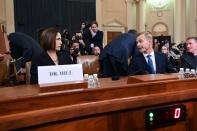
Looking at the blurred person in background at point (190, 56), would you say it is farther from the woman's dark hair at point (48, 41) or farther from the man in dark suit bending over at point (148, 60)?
the woman's dark hair at point (48, 41)

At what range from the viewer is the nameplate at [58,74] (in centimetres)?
129

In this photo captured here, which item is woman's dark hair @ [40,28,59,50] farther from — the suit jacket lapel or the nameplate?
the nameplate

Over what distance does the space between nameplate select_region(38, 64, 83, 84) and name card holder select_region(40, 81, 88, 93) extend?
0.14ft

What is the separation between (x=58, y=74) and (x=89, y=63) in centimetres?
274

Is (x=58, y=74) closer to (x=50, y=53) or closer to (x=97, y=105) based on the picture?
(x=97, y=105)

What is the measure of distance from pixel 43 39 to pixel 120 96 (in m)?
1.77

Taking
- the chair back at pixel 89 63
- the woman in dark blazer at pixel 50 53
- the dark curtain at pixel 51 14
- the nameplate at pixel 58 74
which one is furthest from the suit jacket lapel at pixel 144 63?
the dark curtain at pixel 51 14

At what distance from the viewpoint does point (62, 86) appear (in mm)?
1216

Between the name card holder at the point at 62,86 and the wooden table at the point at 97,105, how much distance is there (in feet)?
0.09

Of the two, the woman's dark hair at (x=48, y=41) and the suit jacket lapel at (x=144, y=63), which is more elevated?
the woman's dark hair at (x=48, y=41)

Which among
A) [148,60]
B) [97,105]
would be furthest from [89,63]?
[97,105]

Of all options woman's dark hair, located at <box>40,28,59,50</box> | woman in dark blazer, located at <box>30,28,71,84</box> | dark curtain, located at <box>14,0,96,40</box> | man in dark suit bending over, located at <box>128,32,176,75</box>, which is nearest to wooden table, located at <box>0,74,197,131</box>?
woman in dark blazer, located at <box>30,28,71,84</box>

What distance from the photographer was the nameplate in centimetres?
129

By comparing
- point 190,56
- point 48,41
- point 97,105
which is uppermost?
point 48,41
